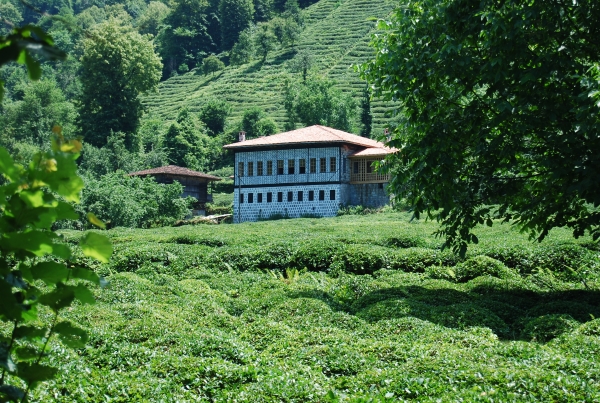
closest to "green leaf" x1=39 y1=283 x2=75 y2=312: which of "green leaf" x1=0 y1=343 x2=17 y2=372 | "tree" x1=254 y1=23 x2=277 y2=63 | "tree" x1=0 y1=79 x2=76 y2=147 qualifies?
"green leaf" x1=0 y1=343 x2=17 y2=372

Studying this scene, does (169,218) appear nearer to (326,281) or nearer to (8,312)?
(326,281)

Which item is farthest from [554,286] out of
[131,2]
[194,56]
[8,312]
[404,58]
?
[131,2]

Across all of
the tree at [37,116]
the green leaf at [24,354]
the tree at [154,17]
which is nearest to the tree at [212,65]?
the tree at [154,17]

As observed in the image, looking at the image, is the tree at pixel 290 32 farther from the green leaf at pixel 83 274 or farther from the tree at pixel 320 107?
the green leaf at pixel 83 274

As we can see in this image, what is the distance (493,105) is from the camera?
1402 centimetres

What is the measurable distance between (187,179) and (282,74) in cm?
4529

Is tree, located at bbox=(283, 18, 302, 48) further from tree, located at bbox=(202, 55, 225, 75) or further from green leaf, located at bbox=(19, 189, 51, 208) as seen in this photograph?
green leaf, located at bbox=(19, 189, 51, 208)

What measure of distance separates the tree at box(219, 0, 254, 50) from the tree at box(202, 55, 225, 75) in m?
17.0

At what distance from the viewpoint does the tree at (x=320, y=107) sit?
239 feet

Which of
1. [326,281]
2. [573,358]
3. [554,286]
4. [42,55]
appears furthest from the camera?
[326,281]

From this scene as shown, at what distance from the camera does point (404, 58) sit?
15.4 m

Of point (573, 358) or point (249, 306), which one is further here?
point (249, 306)

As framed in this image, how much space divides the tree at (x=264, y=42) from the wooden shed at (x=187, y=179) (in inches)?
2147

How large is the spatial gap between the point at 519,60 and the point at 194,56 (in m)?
121
